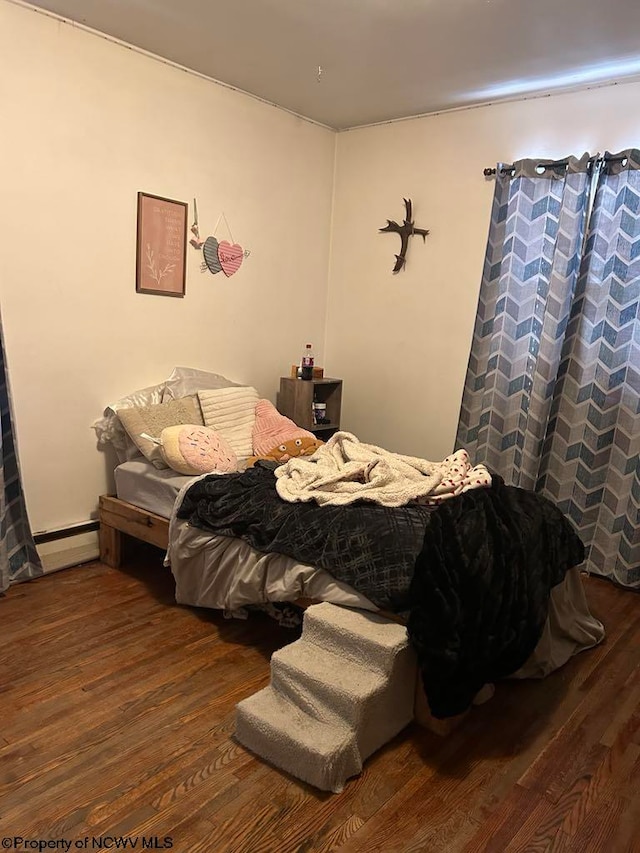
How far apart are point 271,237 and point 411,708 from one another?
300 cm

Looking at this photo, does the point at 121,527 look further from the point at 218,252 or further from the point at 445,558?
the point at 445,558

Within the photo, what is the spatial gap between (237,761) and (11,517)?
1676 mm

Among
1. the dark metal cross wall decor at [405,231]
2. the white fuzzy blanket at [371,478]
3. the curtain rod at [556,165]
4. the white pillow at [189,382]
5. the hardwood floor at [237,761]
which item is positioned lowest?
the hardwood floor at [237,761]

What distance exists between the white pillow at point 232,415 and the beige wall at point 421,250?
1.12m

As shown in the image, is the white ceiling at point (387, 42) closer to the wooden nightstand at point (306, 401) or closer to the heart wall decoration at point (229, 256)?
the heart wall decoration at point (229, 256)

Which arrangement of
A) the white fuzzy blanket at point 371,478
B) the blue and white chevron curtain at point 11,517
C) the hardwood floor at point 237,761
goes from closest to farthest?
the hardwood floor at point 237,761 < the white fuzzy blanket at point 371,478 < the blue and white chevron curtain at point 11,517

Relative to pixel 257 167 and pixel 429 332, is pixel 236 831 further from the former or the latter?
pixel 257 167

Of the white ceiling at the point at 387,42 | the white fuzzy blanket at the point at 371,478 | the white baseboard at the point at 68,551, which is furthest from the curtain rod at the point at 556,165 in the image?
the white baseboard at the point at 68,551

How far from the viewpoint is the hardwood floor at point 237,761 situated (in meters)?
1.71

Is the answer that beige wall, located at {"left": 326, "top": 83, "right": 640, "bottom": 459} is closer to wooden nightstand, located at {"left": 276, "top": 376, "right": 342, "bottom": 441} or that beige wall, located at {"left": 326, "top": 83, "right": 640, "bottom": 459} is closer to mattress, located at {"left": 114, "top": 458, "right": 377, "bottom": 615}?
wooden nightstand, located at {"left": 276, "top": 376, "right": 342, "bottom": 441}

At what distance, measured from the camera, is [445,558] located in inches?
81.5

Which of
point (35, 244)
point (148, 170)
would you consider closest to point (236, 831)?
point (35, 244)

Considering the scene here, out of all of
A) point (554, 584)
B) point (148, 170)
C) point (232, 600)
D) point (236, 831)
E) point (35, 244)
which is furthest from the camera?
point (148, 170)

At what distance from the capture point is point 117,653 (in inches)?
98.5
